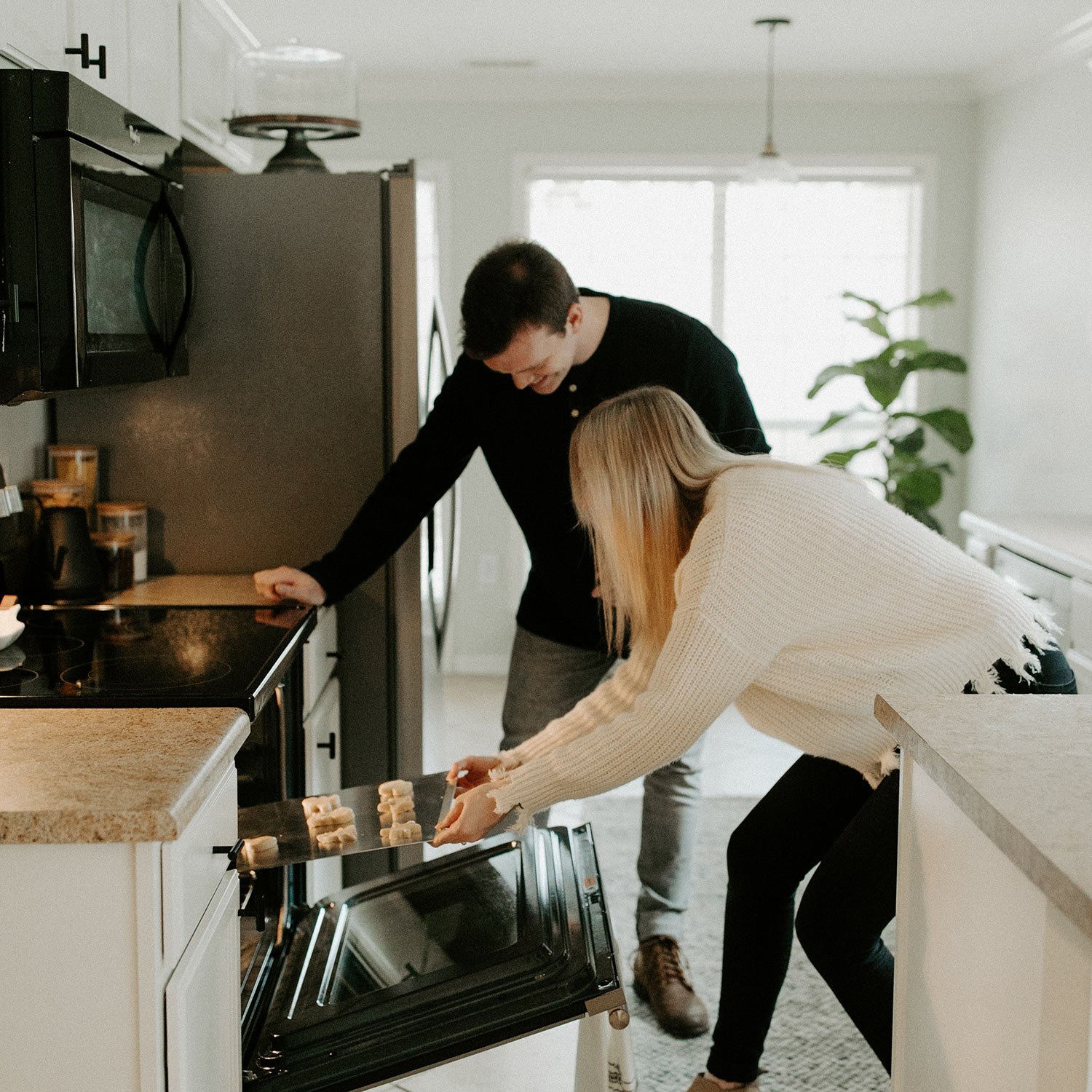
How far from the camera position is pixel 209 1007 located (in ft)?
4.33

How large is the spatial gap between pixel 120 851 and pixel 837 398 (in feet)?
15.2

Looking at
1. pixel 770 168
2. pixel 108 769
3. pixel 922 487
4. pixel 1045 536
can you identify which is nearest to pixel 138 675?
pixel 108 769

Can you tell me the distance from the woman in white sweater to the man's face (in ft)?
1.22

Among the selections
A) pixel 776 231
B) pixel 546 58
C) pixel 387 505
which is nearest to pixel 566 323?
pixel 387 505

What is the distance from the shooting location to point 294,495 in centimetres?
255

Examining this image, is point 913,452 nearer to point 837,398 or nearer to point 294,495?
point 837,398

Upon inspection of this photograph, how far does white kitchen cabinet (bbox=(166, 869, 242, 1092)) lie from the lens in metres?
1.17

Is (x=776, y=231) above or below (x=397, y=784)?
above

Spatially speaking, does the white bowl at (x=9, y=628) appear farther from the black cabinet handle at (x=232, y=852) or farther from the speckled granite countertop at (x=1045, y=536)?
the speckled granite countertop at (x=1045, y=536)

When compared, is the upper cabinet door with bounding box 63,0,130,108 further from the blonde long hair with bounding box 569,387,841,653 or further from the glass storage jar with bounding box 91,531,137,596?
the blonde long hair with bounding box 569,387,841,653

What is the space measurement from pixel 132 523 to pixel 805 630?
140cm

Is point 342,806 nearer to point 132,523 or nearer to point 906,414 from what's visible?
point 132,523

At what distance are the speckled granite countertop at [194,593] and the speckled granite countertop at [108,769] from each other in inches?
29.0

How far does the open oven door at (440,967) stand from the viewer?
4.66ft
